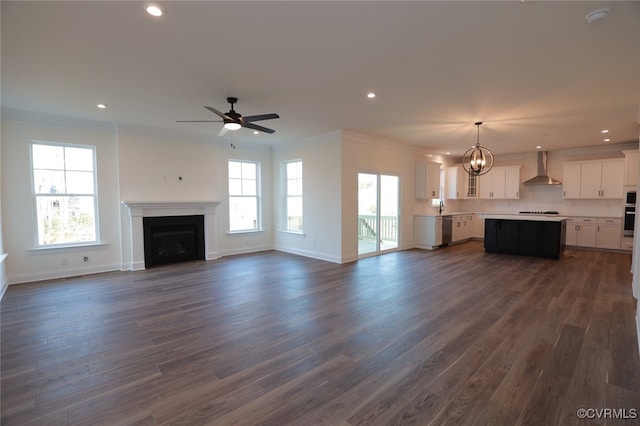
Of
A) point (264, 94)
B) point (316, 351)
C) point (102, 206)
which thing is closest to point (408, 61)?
point (264, 94)

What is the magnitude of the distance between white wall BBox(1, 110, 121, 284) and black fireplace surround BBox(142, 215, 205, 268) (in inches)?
23.0

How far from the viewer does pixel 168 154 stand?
6258 mm

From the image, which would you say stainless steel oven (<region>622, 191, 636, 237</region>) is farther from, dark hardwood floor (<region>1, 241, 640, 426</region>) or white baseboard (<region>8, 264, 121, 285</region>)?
white baseboard (<region>8, 264, 121, 285</region>)

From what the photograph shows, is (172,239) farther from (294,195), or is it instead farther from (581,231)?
(581,231)

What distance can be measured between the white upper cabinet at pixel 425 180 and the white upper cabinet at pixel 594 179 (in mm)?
3521

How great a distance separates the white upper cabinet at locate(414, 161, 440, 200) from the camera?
823 centimetres

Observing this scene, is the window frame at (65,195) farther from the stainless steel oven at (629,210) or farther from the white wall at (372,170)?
the stainless steel oven at (629,210)

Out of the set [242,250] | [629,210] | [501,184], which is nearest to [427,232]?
[501,184]

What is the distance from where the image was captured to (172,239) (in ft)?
21.2

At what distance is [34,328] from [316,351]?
3.04 m

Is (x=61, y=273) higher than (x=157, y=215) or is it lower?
lower

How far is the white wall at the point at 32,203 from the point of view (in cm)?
478

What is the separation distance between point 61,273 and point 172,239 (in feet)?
6.18
